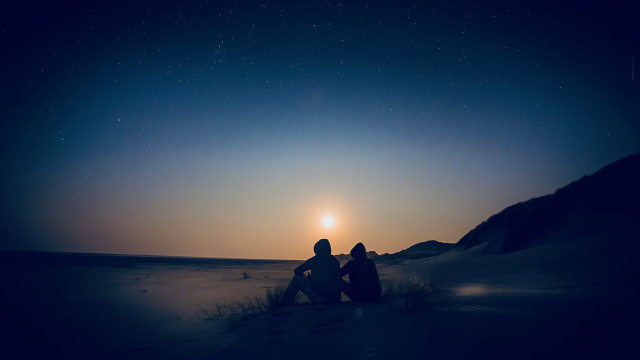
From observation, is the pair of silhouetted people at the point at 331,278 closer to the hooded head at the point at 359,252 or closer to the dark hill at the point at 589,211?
the hooded head at the point at 359,252

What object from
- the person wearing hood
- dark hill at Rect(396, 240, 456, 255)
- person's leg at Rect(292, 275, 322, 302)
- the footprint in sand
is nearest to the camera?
the footprint in sand

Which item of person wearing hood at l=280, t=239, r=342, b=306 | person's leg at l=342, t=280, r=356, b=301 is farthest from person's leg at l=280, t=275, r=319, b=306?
person's leg at l=342, t=280, r=356, b=301

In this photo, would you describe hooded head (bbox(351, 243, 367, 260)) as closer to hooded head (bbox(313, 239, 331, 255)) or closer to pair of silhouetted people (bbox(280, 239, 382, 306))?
pair of silhouetted people (bbox(280, 239, 382, 306))

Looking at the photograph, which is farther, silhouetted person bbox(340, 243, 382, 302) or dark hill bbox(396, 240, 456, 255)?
dark hill bbox(396, 240, 456, 255)

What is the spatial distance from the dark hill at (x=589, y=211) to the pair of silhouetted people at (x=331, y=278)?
1291 cm

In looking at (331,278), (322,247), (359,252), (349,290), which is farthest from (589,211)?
(322,247)

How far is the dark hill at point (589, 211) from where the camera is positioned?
1462cm

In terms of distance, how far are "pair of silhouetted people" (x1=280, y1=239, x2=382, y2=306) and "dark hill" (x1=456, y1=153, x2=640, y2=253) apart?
12.9 meters

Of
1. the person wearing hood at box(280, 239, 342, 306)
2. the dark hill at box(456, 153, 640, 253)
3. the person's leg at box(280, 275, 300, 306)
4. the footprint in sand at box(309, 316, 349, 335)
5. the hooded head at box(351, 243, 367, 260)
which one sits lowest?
the footprint in sand at box(309, 316, 349, 335)

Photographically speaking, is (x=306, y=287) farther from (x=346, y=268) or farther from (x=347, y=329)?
(x=347, y=329)

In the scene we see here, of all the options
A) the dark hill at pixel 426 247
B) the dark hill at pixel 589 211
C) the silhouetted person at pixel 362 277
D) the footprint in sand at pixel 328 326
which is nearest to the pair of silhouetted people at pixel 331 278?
the silhouetted person at pixel 362 277

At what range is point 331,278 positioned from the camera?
603 centimetres

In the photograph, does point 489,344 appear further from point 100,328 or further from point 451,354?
point 100,328

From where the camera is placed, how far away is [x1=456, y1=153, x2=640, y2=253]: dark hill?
14617mm
